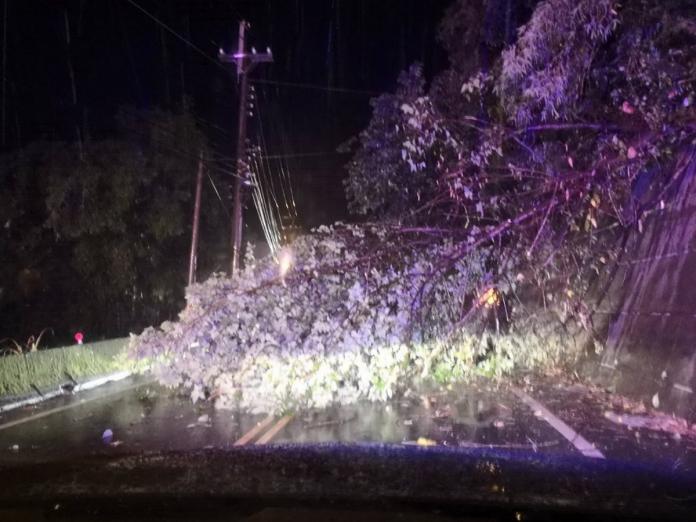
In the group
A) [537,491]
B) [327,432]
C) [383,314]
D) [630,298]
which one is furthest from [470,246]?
[537,491]

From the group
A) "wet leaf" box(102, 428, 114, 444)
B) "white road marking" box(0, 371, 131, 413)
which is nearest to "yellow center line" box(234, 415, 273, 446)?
"wet leaf" box(102, 428, 114, 444)

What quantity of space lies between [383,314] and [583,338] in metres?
3.59

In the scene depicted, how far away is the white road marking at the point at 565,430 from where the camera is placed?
6.77m

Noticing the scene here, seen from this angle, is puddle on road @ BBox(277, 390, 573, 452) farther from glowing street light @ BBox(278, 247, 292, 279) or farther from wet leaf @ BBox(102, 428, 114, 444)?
glowing street light @ BBox(278, 247, 292, 279)

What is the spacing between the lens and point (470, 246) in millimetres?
10438

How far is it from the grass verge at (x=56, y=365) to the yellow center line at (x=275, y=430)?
6.51 metres

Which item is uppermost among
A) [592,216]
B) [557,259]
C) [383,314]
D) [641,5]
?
[641,5]

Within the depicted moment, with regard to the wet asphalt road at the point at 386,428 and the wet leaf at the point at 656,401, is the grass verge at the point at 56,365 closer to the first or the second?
the wet asphalt road at the point at 386,428

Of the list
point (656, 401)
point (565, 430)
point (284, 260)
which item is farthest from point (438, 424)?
point (284, 260)

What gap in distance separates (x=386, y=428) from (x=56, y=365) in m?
9.39

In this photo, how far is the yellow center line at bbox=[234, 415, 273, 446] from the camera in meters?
7.99

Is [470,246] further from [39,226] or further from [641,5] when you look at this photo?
[39,226]

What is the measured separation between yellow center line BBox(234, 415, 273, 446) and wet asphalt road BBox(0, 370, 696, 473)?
0.01 m

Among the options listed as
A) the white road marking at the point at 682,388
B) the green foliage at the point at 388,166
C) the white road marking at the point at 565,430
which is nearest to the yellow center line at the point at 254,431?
the white road marking at the point at 565,430
